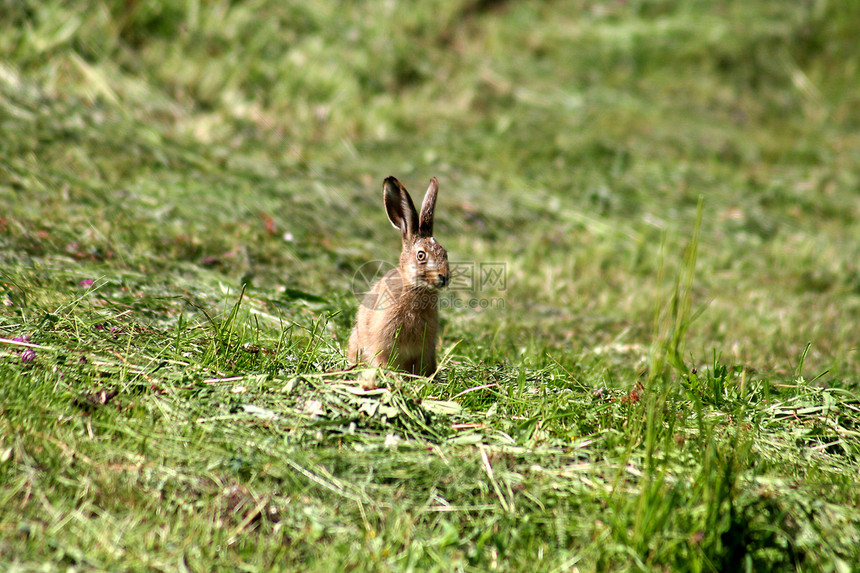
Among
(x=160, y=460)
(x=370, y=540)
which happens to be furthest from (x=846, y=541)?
(x=160, y=460)

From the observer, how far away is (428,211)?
15.5 feet

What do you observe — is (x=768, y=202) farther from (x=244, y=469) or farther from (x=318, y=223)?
(x=244, y=469)

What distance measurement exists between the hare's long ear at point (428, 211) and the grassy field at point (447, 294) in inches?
32.5

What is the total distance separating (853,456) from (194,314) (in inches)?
150

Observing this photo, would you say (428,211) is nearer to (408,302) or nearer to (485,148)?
(408,302)

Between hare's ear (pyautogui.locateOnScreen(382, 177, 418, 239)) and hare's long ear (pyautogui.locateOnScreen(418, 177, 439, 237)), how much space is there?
0.13 ft

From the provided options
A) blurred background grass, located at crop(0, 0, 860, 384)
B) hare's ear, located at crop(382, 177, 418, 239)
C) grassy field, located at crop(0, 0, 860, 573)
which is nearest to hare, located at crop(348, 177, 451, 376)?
hare's ear, located at crop(382, 177, 418, 239)

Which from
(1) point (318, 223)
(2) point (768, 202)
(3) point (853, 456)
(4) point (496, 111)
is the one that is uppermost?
(4) point (496, 111)

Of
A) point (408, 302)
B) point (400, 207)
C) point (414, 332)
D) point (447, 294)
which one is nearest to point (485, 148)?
point (447, 294)

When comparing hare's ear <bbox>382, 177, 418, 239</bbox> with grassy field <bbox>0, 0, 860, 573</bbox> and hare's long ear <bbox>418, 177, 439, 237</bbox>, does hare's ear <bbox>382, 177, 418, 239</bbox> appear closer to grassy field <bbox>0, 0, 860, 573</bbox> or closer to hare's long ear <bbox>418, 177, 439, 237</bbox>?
hare's long ear <bbox>418, 177, 439, 237</bbox>

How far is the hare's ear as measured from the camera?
4.64 meters

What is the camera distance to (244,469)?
310 centimetres

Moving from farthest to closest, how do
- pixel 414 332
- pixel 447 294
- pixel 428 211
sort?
pixel 447 294 < pixel 428 211 < pixel 414 332

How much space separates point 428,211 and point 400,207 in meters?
0.21
